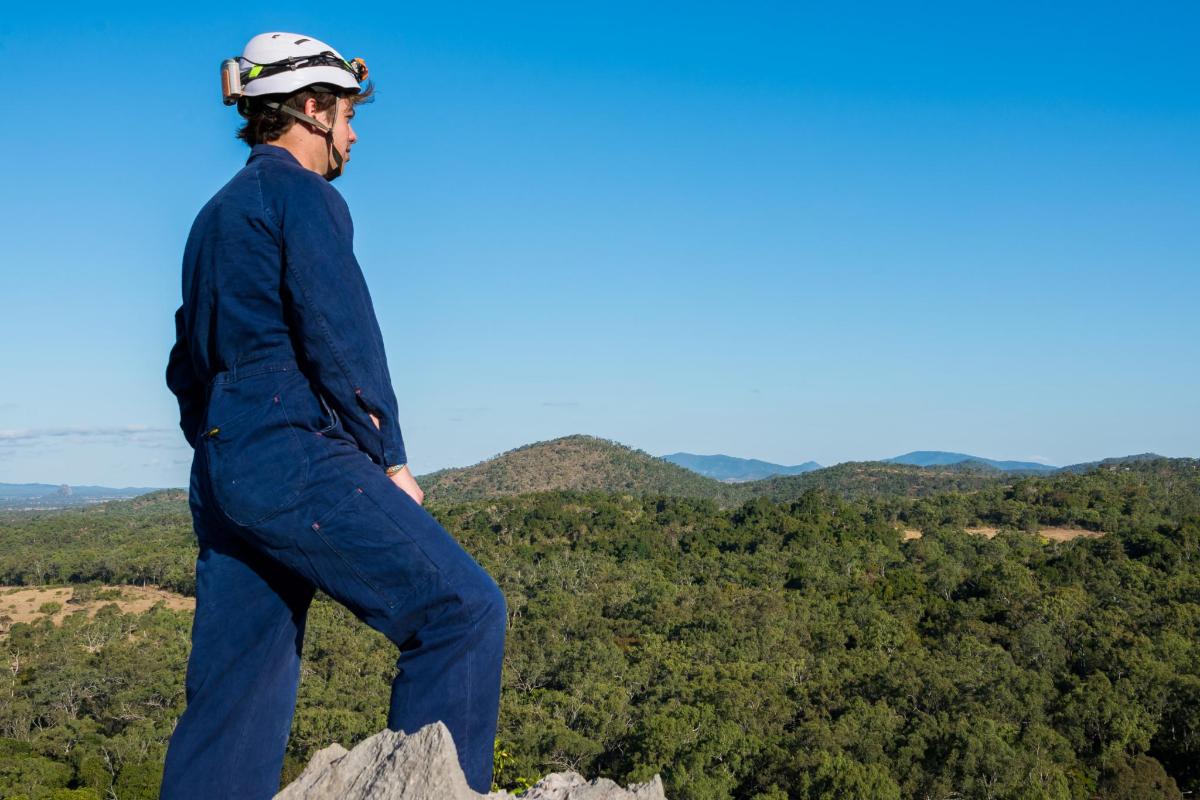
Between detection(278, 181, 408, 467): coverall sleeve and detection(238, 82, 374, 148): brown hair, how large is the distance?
281mm

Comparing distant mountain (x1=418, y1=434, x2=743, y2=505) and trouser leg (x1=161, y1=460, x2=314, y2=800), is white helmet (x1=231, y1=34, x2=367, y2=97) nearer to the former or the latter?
trouser leg (x1=161, y1=460, x2=314, y2=800)

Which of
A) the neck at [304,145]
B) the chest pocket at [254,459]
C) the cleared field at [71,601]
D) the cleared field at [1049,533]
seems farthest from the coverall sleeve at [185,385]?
the cleared field at [1049,533]

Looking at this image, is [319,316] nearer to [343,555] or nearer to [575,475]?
[343,555]

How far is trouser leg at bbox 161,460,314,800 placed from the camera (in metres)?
1.94

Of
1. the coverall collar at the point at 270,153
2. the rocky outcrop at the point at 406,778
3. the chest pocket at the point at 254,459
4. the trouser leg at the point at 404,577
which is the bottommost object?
the rocky outcrop at the point at 406,778

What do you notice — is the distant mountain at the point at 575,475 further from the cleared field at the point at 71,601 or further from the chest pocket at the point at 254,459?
the chest pocket at the point at 254,459

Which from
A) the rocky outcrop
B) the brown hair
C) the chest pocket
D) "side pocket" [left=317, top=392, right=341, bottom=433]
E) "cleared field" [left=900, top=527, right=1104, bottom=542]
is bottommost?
"cleared field" [left=900, top=527, right=1104, bottom=542]

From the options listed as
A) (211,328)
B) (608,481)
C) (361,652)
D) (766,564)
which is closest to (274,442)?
(211,328)

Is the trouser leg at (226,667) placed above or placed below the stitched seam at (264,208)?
below

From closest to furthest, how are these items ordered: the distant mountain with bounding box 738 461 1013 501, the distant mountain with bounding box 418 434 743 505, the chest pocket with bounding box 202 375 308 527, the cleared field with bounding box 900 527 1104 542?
the chest pocket with bounding box 202 375 308 527
the cleared field with bounding box 900 527 1104 542
the distant mountain with bounding box 738 461 1013 501
the distant mountain with bounding box 418 434 743 505

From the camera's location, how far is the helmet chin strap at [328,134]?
204 centimetres

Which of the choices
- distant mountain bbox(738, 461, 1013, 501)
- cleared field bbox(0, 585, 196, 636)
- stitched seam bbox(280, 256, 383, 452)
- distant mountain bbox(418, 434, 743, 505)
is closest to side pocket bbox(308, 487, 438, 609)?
stitched seam bbox(280, 256, 383, 452)

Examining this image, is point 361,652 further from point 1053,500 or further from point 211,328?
point 1053,500

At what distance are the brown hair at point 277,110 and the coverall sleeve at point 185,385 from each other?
0.44 metres
